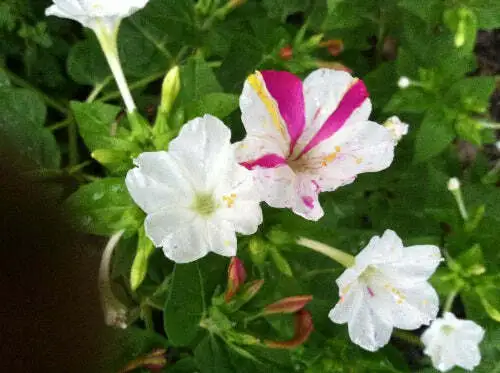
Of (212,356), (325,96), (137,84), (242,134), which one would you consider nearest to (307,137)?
(325,96)

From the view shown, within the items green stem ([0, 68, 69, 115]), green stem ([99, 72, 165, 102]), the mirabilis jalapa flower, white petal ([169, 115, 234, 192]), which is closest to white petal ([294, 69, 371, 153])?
white petal ([169, 115, 234, 192])

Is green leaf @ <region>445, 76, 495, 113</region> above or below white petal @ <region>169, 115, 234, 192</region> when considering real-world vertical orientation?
below

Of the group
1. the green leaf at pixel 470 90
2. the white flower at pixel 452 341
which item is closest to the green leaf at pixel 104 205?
the white flower at pixel 452 341

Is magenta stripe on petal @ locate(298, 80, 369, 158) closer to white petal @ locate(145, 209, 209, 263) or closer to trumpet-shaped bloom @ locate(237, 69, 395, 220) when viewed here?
trumpet-shaped bloom @ locate(237, 69, 395, 220)

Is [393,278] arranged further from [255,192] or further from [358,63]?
[358,63]

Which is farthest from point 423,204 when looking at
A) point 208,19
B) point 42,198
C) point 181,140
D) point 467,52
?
point 42,198

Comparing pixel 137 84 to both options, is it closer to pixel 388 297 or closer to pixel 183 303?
pixel 183 303

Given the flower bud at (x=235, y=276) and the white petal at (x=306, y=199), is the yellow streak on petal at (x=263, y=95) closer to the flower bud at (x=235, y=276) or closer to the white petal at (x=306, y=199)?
the white petal at (x=306, y=199)
